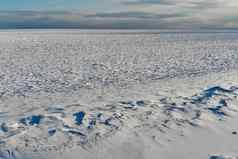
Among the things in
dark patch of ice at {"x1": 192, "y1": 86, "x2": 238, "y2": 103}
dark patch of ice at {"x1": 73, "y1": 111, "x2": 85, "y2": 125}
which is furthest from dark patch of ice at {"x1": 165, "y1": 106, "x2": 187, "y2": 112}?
dark patch of ice at {"x1": 73, "y1": 111, "x2": 85, "y2": 125}

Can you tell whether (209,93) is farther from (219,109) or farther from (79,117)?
(79,117)

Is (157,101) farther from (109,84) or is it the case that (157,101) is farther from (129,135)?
(109,84)

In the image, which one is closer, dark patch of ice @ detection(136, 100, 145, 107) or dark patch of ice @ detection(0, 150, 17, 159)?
dark patch of ice @ detection(0, 150, 17, 159)

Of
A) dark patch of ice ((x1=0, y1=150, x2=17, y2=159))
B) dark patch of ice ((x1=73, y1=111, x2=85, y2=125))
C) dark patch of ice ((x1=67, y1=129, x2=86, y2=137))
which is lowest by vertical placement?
dark patch of ice ((x1=0, y1=150, x2=17, y2=159))

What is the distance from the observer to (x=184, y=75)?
32.4ft

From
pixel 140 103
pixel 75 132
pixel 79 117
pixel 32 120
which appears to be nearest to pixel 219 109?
pixel 140 103

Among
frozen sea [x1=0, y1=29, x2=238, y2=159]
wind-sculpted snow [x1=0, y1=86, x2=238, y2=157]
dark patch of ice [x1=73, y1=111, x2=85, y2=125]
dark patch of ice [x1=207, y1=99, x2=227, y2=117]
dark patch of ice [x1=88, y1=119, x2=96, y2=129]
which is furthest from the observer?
dark patch of ice [x1=207, y1=99, x2=227, y2=117]

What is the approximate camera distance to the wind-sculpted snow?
440 cm

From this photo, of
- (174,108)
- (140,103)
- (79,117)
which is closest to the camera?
(79,117)

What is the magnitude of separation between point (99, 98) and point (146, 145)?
2.75 meters

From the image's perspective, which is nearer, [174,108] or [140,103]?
[174,108]

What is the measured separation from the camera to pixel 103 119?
517 centimetres

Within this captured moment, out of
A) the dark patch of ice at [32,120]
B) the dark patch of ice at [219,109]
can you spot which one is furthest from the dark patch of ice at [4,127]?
the dark patch of ice at [219,109]

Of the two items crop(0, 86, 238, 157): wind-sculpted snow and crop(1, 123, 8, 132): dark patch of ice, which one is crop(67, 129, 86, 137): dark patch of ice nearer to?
crop(0, 86, 238, 157): wind-sculpted snow
